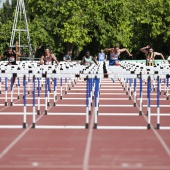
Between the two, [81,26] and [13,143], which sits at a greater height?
[81,26]

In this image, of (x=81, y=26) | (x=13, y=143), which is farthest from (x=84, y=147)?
(x=81, y=26)

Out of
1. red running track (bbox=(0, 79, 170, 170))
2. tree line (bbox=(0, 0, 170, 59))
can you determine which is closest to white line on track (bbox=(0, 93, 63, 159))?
red running track (bbox=(0, 79, 170, 170))

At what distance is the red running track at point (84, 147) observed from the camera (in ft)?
28.0

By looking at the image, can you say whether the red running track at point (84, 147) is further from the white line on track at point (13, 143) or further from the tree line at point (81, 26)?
the tree line at point (81, 26)

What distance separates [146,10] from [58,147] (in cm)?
8391

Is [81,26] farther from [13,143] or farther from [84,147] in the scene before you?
[84,147]

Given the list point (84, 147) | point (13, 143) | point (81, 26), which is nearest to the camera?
point (84, 147)

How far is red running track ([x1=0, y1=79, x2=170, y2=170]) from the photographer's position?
855cm

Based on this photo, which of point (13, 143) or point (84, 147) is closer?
point (84, 147)

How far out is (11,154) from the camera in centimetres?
938

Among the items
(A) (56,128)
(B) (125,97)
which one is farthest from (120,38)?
(A) (56,128)

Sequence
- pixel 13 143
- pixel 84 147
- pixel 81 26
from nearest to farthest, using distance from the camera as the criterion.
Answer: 1. pixel 84 147
2. pixel 13 143
3. pixel 81 26

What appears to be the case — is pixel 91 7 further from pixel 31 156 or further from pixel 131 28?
pixel 31 156

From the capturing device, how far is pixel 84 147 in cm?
1005
